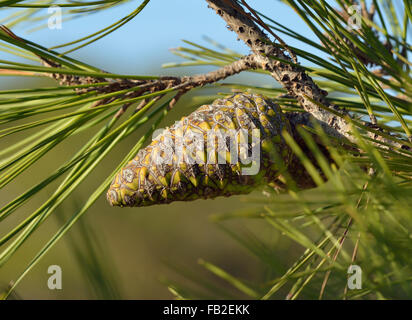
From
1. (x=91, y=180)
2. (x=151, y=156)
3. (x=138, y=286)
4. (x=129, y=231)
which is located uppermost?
(x=91, y=180)

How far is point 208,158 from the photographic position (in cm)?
33

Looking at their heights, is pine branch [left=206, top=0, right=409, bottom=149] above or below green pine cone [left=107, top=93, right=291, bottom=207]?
above

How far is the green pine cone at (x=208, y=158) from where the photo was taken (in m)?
0.33

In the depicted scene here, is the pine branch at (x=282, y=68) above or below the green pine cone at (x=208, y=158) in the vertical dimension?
above

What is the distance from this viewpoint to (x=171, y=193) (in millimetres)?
337

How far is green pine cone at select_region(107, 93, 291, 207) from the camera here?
329 millimetres
